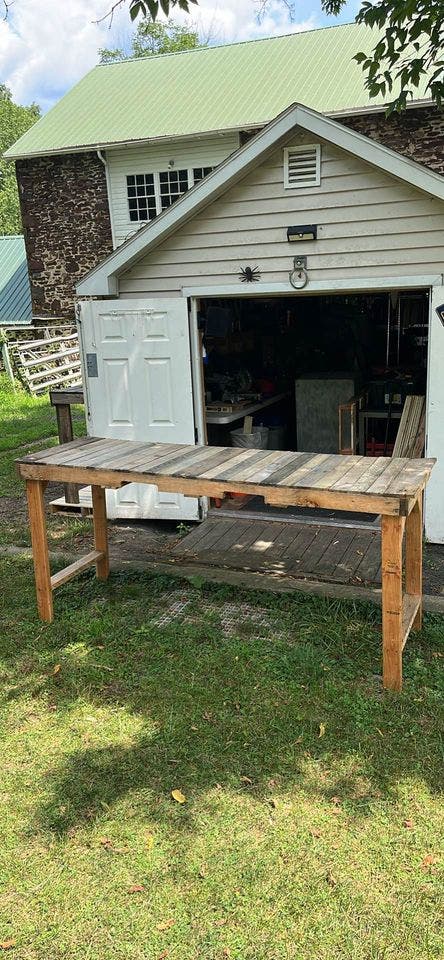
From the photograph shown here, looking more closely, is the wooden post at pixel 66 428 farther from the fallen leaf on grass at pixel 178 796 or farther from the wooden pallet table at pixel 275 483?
the fallen leaf on grass at pixel 178 796

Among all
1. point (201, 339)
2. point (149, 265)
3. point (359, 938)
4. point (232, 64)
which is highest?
point (232, 64)

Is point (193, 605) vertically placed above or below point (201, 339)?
below

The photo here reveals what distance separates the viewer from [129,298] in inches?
286

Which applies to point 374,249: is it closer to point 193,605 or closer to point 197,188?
point 197,188

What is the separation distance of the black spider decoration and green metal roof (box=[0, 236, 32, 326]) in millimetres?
13121

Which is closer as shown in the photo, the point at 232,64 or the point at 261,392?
the point at 261,392

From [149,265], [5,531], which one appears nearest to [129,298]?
[149,265]

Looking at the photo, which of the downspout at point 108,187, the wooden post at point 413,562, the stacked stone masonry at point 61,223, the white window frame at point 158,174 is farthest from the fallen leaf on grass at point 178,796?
the stacked stone masonry at point 61,223

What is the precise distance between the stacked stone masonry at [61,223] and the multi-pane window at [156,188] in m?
0.69

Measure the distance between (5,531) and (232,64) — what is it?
14.5 meters

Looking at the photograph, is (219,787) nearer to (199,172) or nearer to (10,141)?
(199,172)

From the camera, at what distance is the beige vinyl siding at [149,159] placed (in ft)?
51.1

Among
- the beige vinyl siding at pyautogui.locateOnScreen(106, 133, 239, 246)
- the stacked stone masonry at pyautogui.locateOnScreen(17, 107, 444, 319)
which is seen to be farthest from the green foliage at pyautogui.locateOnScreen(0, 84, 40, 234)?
the beige vinyl siding at pyautogui.locateOnScreen(106, 133, 239, 246)

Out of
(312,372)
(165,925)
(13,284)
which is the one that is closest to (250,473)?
(165,925)
